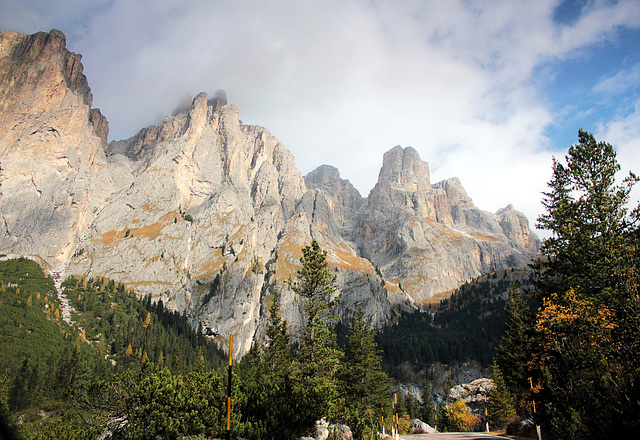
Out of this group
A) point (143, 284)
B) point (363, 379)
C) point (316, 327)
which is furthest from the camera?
point (143, 284)

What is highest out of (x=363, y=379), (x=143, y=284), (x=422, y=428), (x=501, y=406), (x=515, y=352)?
(x=143, y=284)

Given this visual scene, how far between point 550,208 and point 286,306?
170 metres

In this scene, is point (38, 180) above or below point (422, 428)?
above

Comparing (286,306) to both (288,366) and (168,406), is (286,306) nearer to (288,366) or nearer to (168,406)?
(288,366)

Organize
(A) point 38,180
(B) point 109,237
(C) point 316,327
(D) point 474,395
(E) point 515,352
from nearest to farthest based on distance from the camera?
(C) point 316,327 < (E) point 515,352 < (D) point 474,395 < (A) point 38,180 < (B) point 109,237

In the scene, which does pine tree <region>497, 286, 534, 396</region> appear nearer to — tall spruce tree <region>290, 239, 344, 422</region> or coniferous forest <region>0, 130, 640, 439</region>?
coniferous forest <region>0, 130, 640, 439</region>

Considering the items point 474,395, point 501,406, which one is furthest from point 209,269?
point 501,406

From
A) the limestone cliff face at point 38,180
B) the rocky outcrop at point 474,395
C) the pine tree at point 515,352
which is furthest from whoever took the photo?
the limestone cliff face at point 38,180

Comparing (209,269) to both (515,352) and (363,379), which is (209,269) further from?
(515,352)

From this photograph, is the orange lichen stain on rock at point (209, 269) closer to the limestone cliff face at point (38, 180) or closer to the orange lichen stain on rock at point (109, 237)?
the orange lichen stain on rock at point (109, 237)

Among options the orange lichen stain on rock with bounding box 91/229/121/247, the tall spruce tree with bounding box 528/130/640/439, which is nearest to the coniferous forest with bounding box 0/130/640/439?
the tall spruce tree with bounding box 528/130/640/439

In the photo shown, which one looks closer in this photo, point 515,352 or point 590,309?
point 590,309

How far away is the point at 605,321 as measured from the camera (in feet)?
62.1

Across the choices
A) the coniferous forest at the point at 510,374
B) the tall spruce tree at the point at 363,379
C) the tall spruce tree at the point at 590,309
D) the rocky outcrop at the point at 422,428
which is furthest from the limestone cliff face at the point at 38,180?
Answer: the tall spruce tree at the point at 590,309
